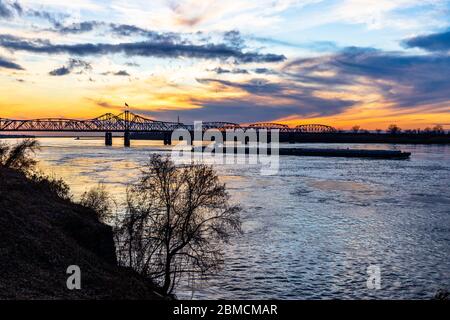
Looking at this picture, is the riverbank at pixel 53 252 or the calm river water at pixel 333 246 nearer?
the riverbank at pixel 53 252

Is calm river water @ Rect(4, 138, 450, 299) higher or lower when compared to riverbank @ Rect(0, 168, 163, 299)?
lower

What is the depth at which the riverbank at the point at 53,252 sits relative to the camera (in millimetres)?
18781

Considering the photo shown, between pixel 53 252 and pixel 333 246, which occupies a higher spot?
pixel 53 252

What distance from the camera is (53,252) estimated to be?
2250 cm

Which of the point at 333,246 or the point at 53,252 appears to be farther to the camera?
the point at 333,246

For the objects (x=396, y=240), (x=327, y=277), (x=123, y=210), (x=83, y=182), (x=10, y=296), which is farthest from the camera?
(x=83, y=182)

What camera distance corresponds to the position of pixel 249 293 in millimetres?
26047

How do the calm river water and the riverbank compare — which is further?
the calm river water

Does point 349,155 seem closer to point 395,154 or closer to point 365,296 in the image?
point 395,154

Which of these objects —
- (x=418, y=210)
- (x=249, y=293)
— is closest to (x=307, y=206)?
(x=418, y=210)

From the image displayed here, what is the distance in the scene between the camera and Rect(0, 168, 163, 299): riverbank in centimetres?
1878

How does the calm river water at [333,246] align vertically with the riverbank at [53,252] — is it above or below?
below
